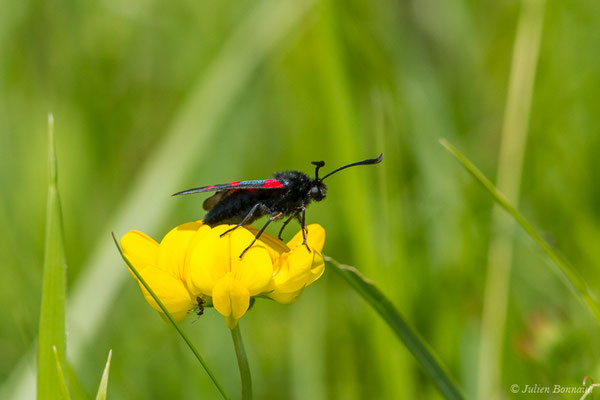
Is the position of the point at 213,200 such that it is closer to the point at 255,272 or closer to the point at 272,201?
the point at 272,201

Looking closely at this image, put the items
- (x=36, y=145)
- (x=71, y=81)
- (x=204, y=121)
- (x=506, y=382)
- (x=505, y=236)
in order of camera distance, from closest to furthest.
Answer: (x=506, y=382), (x=505, y=236), (x=204, y=121), (x=36, y=145), (x=71, y=81)

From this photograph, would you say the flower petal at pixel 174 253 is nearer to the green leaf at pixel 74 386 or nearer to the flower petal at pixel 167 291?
the flower petal at pixel 167 291

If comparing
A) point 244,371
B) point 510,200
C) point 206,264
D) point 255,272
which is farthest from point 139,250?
point 510,200

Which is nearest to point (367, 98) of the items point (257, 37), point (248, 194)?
point (257, 37)

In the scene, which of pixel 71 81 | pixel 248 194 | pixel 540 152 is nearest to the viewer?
pixel 248 194

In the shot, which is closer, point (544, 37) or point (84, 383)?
point (84, 383)

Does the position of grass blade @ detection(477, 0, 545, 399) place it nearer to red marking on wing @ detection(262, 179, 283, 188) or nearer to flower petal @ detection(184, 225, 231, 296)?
red marking on wing @ detection(262, 179, 283, 188)

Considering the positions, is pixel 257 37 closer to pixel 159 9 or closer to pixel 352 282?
pixel 159 9
